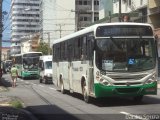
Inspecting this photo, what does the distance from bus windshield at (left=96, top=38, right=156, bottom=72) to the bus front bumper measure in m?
0.66

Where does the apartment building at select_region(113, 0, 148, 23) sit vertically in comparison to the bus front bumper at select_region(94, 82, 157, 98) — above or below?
above

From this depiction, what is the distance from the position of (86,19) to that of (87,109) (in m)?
115

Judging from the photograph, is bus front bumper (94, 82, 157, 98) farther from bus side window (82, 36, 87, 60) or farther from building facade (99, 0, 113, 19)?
building facade (99, 0, 113, 19)

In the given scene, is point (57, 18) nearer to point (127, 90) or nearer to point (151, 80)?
point (151, 80)

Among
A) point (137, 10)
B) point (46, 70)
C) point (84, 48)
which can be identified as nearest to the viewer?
point (84, 48)

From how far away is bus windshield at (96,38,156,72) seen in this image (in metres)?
19.5

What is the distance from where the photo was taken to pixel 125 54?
1959 cm

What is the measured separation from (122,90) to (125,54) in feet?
4.52

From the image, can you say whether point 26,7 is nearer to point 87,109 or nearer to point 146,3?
point 146,3

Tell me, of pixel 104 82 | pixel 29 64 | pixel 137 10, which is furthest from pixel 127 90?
pixel 29 64

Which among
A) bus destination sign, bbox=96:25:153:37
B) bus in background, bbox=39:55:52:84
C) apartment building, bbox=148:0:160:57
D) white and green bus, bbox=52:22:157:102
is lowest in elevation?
bus in background, bbox=39:55:52:84

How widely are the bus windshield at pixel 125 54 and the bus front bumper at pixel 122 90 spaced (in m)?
0.66

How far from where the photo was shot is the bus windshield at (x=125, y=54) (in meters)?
19.5

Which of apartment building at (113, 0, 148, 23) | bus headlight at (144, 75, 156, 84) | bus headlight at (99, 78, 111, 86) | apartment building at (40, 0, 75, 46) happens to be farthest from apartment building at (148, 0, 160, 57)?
apartment building at (40, 0, 75, 46)
